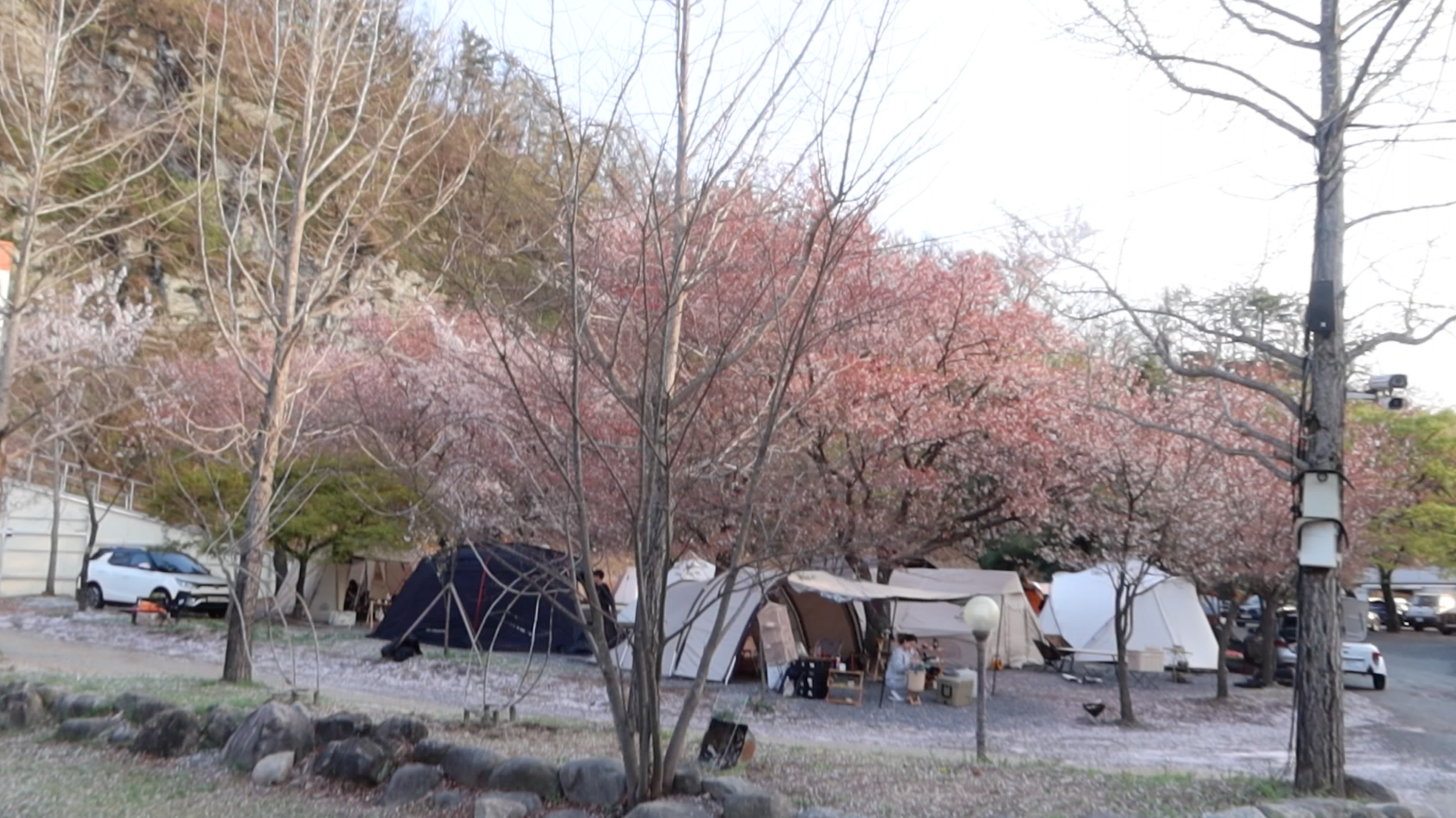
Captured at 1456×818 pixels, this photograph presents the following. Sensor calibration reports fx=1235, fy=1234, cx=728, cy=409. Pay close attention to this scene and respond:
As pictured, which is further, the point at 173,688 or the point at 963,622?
the point at 963,622

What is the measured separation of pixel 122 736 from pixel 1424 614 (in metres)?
52.8

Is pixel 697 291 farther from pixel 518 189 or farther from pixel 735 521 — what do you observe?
pixel 735 521

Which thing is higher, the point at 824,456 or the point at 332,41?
the point at 332,41

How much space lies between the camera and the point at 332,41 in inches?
570

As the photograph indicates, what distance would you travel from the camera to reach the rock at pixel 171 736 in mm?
9484

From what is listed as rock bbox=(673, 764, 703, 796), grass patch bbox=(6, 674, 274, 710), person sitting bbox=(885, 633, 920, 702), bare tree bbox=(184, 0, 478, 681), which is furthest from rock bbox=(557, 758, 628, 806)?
person sitting bbox=(885, 633, 920, 702)

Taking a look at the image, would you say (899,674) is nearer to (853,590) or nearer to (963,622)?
(853,590)

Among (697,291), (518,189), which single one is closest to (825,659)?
(697,291)

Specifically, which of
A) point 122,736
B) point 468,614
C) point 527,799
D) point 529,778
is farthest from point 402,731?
point 468,614

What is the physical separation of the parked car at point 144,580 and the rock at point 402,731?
729 inches

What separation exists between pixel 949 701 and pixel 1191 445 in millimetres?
5557

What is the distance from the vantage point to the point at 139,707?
33.7ft

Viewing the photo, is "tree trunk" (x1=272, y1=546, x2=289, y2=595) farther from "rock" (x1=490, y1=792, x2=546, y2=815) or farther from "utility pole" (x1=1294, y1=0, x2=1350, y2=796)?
"utility pole" (x1=1294, y1=0, x2=1350, y2=796)

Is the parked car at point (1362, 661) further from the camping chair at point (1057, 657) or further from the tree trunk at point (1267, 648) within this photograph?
the camping chair at point (1057, 657)
